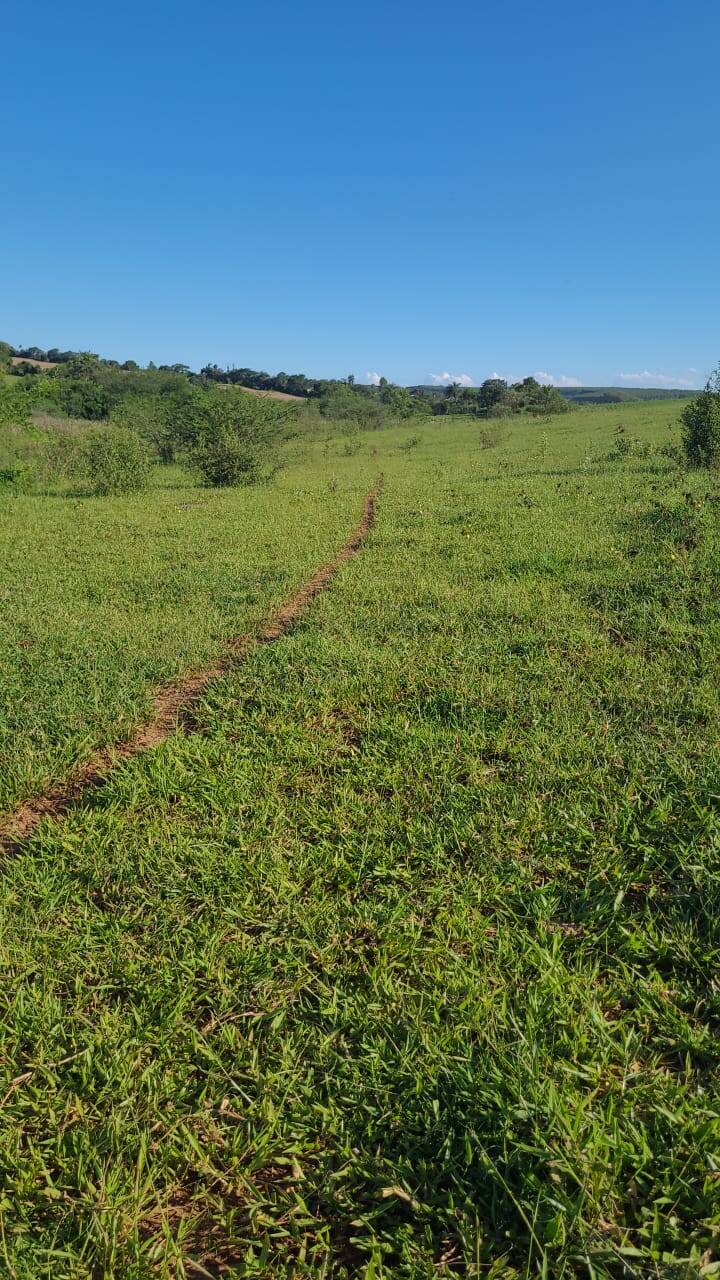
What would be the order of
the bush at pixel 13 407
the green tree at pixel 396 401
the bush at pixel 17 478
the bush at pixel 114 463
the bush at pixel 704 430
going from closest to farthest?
the bush at pixel 704 430 → the bush at pixel 114 463 → the bush at pixel 17 478 → the bush at pixel 13 407 → the green tree at pixel 396 401

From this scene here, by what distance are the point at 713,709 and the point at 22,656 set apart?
574 centimetres

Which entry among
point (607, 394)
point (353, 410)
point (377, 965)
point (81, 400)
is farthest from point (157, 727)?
point (607, 394)

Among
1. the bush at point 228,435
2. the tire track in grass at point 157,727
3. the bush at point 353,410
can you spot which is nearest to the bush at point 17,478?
the bush at point 228,435

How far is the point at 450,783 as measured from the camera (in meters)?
3.37

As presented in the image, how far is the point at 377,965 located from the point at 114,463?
65.3ft

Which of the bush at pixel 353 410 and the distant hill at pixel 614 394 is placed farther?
the distant hill at pixel 614 394

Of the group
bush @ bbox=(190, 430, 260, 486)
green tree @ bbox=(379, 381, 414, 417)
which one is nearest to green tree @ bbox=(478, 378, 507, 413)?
green tree @ bbox=(379, 381, 414, 417)

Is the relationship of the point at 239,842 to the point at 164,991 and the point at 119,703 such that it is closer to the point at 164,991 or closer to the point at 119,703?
the point at 164,991

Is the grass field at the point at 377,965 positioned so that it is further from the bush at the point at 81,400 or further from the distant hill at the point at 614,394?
the distant hill at the point at 614,394

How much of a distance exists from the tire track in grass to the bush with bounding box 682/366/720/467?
13.0 metres

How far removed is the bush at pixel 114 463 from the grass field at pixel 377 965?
15207 mm

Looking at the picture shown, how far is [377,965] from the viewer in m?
2.28

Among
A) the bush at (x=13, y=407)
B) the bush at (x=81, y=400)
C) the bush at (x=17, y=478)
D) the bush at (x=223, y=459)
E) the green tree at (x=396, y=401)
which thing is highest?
the green tree at (x=396, y=401)

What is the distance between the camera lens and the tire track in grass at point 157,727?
135 inches
